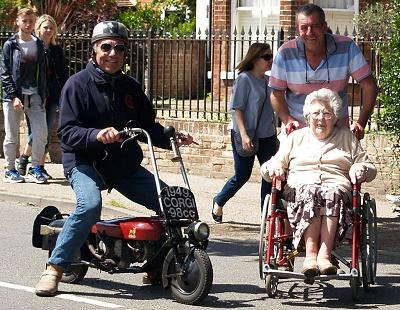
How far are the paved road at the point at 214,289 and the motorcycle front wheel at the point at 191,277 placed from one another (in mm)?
87

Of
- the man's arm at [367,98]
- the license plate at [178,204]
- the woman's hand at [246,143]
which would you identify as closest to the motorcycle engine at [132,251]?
the license plate at [178,204]

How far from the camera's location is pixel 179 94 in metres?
17.4

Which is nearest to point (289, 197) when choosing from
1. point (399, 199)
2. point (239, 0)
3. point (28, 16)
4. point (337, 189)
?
point (337, 189)

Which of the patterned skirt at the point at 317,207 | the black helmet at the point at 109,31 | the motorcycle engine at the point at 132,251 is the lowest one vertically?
the motorcycle engine at the point at 132,251

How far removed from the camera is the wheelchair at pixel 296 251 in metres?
8.52

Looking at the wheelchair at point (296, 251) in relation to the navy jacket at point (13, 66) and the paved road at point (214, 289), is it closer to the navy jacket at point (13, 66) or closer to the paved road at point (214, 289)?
the paved road at point (214, 289)

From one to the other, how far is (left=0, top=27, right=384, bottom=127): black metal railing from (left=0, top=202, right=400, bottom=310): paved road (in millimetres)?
5472

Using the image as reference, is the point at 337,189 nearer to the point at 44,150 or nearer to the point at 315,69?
the point at 315,69

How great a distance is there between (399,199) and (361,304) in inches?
192

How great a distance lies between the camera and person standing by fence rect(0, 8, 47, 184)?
14.8 metres

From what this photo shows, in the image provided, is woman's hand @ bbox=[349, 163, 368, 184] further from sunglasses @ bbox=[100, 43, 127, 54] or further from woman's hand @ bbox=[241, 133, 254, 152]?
woman's hand @ bbox=[241, 133, 254, 152]

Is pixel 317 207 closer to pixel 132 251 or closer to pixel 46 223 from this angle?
pixel 132 251

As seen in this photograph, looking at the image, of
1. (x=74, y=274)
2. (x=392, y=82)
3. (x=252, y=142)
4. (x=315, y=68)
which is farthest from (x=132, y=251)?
(x=392, y=82)

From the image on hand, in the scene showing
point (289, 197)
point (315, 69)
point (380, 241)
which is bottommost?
point (380, 241)
